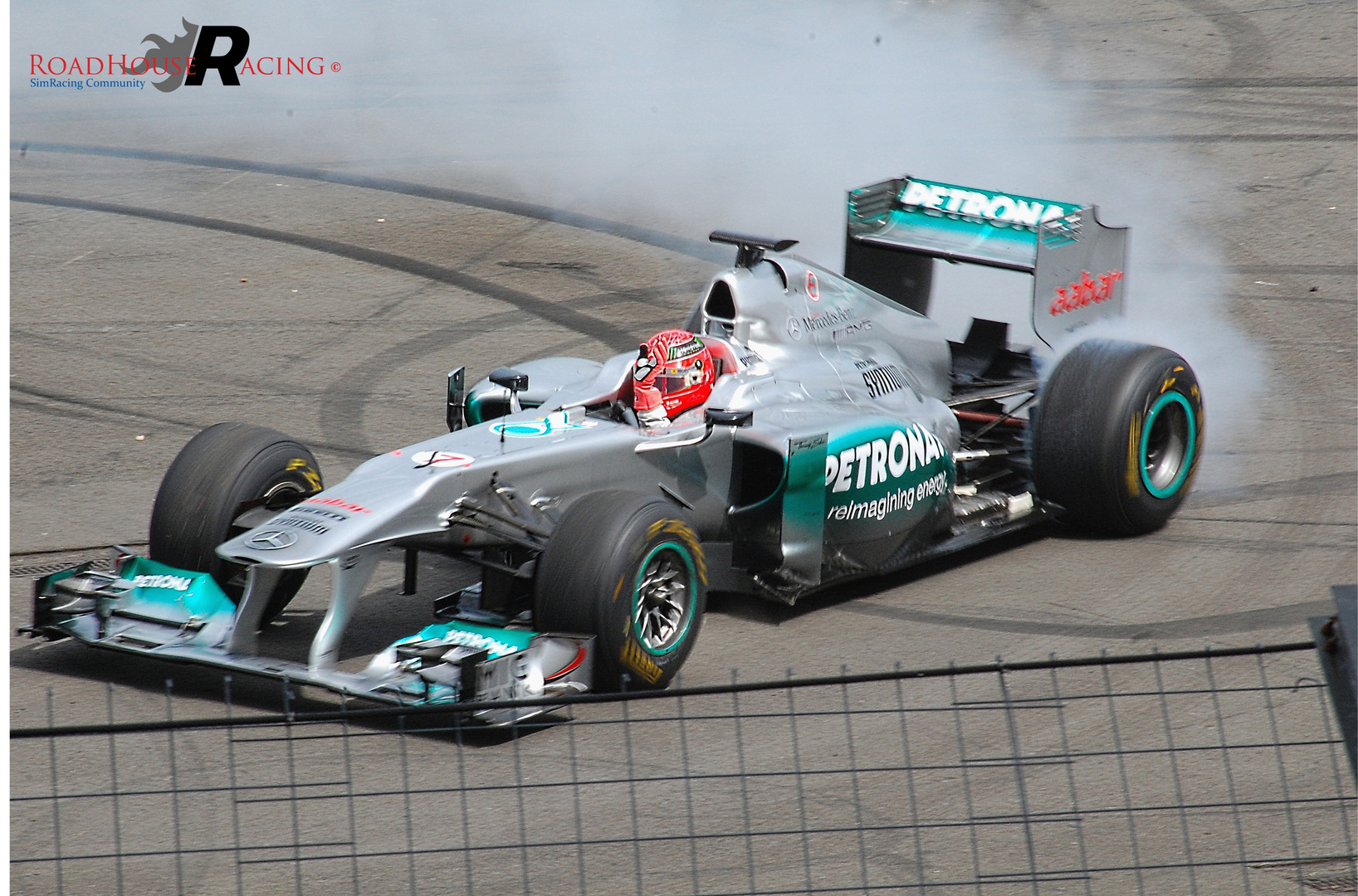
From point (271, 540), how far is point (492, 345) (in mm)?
5394

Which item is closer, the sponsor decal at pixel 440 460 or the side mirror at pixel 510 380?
the sponsor decal at pixel 440 460

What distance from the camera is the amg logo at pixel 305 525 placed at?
6445 mm

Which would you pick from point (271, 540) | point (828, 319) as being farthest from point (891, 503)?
point (271, 540)

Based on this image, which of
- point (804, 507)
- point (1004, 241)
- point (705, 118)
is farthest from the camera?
point (705, 118)

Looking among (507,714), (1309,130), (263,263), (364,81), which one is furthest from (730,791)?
(364,81)

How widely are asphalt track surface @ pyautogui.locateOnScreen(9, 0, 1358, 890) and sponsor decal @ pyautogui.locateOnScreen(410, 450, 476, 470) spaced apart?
917 mm

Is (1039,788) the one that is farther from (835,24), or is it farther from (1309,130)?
(835,24)

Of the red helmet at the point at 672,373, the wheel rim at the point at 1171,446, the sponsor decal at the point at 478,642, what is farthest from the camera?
the wheel rim at the point at 1171,446

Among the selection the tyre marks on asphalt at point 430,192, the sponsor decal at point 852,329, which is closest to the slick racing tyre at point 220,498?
the sponsor decal at point 852,329

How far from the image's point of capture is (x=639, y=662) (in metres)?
6.56

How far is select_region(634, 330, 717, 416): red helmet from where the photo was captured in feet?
24.7

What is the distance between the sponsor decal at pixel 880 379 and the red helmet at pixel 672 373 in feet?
3.23

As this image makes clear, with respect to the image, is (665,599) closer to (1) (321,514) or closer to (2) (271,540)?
(1) (321,514)

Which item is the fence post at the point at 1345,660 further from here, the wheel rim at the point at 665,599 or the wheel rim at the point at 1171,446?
the wheel rim at the point at 1171,446
